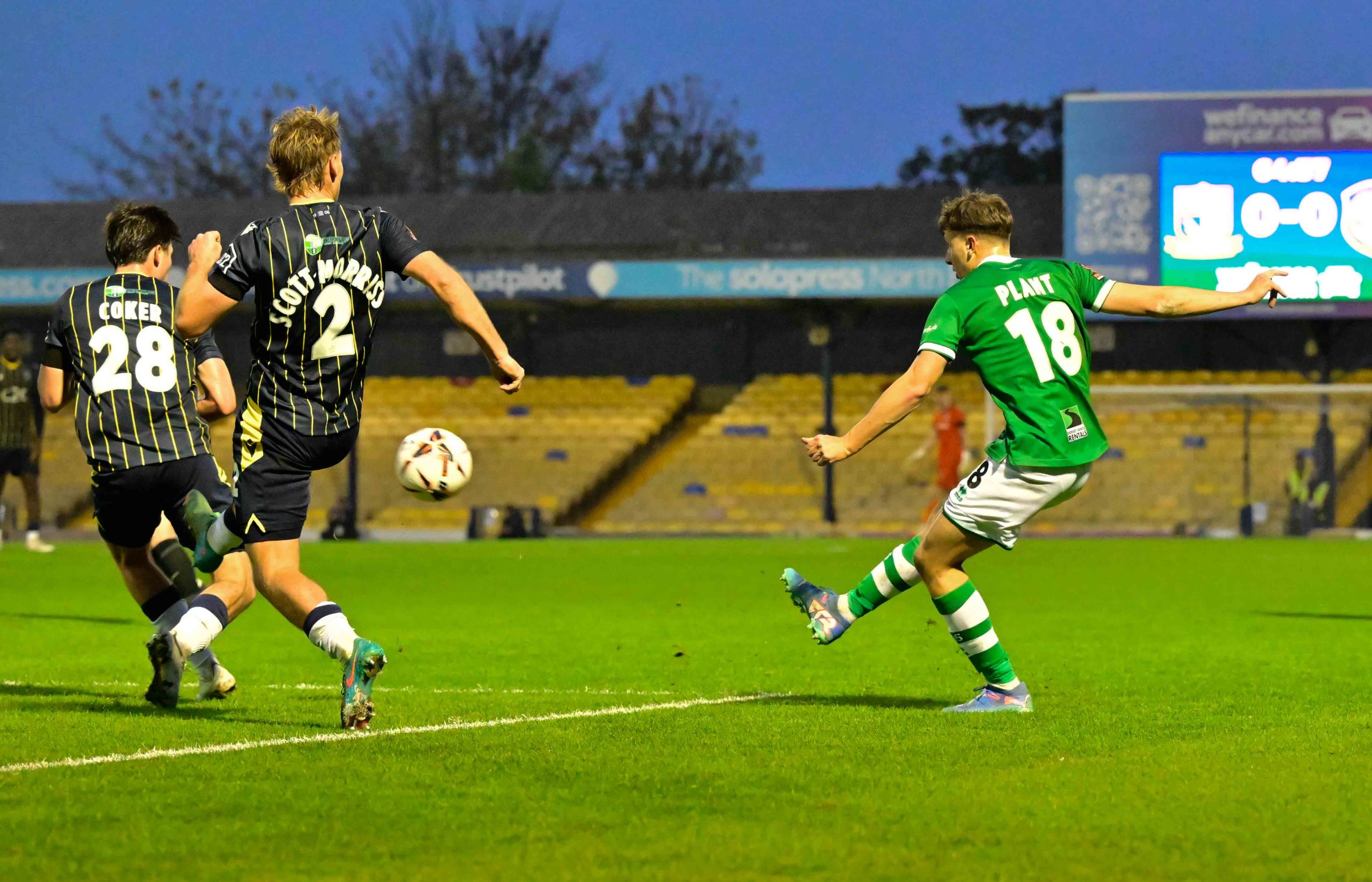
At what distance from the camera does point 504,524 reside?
27.2 meters

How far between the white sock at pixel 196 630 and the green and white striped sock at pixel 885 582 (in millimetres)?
2271

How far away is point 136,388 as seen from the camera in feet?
22.1

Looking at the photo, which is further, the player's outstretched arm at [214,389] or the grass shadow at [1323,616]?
the grass shadow at [1323,616]

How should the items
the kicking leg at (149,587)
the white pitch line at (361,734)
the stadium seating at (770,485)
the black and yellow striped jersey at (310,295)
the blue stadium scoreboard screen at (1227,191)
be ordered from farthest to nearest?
the stadium seating at (770,485) → the blue stadium scoreboard screen at (1227,191) → the kicking leg at (149,587) → the black and yellow striped jersey at (310,295) → the white pitch line at (361,734)

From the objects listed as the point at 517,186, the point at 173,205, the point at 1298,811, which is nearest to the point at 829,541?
the point at 173,205

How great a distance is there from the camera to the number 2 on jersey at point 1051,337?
635cm

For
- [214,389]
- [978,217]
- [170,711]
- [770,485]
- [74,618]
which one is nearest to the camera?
[978,217]

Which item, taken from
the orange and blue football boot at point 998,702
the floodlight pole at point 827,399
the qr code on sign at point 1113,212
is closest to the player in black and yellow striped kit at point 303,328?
the orange and blue football boot at point 998,702

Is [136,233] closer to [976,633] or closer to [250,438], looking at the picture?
[250,438]

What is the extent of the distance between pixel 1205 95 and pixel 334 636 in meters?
24.4

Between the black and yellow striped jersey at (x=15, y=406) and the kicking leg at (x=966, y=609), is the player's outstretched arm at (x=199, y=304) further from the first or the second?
the black and yellow striped jersey at (x=15, y=406)

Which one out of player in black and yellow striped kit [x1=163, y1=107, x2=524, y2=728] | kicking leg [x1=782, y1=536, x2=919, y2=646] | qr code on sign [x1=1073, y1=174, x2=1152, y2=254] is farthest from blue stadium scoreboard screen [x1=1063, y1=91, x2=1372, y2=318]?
player in black and yellow striped kit [x1=163, y1=107, x2=524, y2=728]

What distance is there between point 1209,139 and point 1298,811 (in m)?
24.6

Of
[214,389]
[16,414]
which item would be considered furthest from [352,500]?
[214,389]
